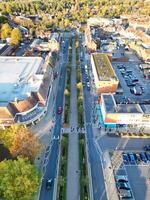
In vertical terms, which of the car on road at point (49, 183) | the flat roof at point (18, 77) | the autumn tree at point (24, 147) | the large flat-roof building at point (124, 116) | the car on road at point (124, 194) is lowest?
the car on road at point (124, 194)

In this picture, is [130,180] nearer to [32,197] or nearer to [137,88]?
[32,197]

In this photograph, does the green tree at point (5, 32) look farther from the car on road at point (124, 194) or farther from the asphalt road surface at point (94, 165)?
the car on road at point (124, 194)

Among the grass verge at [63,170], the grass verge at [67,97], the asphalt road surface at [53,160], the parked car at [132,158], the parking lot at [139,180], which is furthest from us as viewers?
the grass verge at [67,97]

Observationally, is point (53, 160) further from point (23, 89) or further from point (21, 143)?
point (23, 89)

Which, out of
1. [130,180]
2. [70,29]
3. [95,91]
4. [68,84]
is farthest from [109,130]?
[70,29]

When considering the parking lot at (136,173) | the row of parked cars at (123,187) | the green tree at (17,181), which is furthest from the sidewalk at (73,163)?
the parking lot at (136,173)
